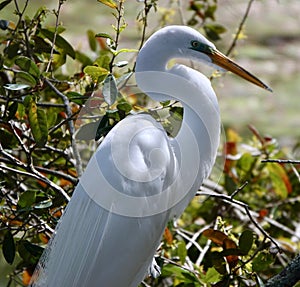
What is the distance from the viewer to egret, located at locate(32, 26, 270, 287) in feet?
5.30

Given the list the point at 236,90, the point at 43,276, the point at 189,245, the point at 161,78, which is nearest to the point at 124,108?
the point at 161,78

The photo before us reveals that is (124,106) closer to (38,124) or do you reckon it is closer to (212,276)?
(38,124)

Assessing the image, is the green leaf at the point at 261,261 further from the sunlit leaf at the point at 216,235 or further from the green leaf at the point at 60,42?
the green leaf at the point at 60,42

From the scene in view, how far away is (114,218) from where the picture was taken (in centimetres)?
162

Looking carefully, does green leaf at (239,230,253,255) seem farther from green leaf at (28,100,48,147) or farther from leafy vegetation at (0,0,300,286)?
green leaf at (28,100,48,147)

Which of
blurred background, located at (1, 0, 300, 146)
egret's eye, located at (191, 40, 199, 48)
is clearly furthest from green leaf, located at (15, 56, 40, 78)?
blurred background, located at (1, 0, 300, 146)

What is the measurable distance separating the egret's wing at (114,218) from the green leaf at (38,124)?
187 mm

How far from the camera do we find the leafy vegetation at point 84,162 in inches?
69.2

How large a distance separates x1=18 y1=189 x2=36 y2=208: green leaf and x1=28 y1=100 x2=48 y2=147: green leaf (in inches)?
4.5

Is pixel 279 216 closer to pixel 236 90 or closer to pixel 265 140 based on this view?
pixel 265 140

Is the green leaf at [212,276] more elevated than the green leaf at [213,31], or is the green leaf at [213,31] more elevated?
the green leaf at [213,31]

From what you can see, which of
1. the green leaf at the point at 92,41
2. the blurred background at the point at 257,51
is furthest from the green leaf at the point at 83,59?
the blurred background at the point at 257,51

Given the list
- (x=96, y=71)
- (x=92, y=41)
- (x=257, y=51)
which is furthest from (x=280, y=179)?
(x=257, y=51)

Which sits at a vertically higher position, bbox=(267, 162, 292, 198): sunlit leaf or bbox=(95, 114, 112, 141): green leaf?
bbox=(95, 114, 112, 141): green leaf
